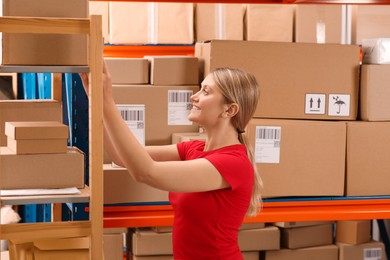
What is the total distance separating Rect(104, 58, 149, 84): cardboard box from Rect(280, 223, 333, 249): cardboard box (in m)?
1.32

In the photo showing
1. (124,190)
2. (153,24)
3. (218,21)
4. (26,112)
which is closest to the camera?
(26,112)

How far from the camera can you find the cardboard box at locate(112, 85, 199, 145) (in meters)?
3.52

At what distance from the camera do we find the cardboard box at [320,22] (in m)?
A: 5.62

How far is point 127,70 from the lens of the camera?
3.58m

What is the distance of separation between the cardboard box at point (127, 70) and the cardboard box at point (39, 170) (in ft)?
2.88

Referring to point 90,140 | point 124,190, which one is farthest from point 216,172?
point 124,190

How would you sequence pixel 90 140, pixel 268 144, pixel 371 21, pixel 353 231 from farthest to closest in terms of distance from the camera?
pixel 371 21, pixel 353 231, pixel 268 144, pixel 90 140

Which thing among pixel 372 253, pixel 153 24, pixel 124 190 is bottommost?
pixel 372 253

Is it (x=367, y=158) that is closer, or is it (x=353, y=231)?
(x=367, y=158)

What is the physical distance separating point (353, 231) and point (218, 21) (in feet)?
6.63

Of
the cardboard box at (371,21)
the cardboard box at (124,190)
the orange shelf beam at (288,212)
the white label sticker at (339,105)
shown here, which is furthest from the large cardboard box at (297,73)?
the cardboard box at (371,21)

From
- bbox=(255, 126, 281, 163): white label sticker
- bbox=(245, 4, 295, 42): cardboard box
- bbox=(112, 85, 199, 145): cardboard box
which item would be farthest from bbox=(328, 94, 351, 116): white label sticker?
bbox=(245, 4, 295, 42): cardboard box

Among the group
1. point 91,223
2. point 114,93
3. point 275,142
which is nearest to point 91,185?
point 91,223

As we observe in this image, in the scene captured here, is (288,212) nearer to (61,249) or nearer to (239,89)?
(239,89)
